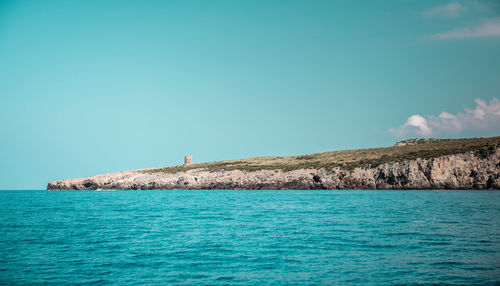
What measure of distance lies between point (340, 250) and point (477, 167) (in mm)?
79271

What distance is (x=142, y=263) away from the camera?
18.0 m

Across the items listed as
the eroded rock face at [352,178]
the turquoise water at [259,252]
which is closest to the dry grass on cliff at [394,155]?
the eroded rock face at [352,178]

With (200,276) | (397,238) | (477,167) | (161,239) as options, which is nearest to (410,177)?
(477,167)

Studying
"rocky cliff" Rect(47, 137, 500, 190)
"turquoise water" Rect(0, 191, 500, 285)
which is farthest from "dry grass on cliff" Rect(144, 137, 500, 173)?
"turquoise water" Rect(0, 191, 500, 285)

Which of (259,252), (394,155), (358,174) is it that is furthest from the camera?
(394,155)

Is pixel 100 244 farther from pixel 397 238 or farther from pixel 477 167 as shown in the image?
pixel 477 167

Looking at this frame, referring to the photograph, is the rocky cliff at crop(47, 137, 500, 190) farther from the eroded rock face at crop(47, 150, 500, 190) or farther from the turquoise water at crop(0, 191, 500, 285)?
the turquoise water at crop(0, 191, 500, 285)

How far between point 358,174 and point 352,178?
1.89 m

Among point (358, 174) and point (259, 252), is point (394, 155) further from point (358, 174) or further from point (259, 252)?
point (259, 252)

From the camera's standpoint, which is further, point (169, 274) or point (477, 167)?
point (477, 167)

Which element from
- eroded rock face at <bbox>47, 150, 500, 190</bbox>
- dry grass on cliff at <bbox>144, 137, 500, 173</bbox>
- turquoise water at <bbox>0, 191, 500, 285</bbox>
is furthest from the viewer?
dry grass on cliff at <bbox>144, 137, 500, 173</bbox>

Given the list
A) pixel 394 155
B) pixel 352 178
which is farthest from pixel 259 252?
pixel 394 155

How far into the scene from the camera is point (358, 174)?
10300 cm

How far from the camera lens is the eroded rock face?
8569 centimetres
